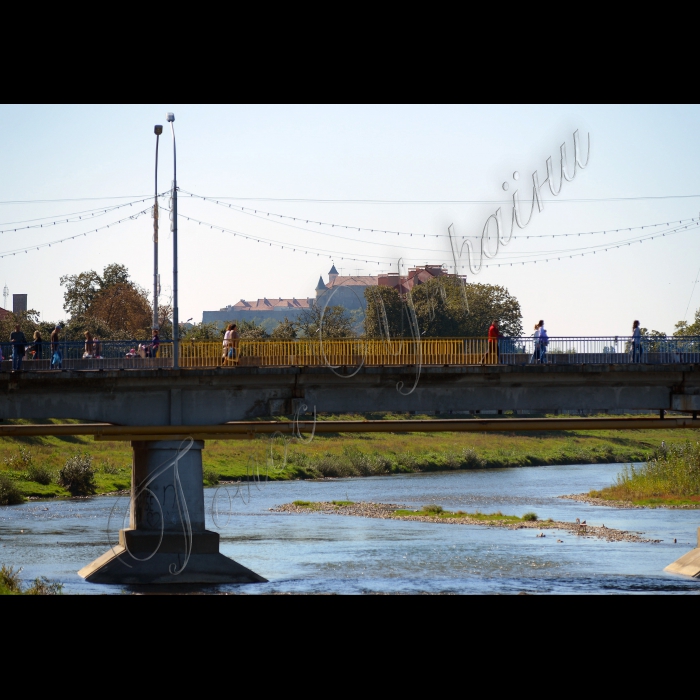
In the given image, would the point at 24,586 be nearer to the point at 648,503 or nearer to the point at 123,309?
the point at 648,503

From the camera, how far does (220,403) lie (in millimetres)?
38000

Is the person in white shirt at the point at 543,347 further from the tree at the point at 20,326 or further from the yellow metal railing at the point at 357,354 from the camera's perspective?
the tree at the point at 20,326

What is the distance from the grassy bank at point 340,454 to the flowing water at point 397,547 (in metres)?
6.92

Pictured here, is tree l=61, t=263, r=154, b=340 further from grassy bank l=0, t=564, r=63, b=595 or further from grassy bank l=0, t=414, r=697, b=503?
grassy bank l=0, t=564, r=63, b=595

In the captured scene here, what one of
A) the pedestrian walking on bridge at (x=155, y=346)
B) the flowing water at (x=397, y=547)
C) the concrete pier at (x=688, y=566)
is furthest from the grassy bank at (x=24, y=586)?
the concrete pier at (x=688, y=566)

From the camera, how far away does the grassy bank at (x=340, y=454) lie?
235 feet

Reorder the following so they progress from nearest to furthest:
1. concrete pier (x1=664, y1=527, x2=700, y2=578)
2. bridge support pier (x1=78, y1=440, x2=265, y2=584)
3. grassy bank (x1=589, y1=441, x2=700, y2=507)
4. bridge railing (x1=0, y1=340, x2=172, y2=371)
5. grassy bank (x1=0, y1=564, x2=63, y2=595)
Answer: grassy bank (x1=0, y1=564, x2=63, y2=595) < bridge support pier (x1=78, y1=440, x2=265, y2=584) < bridge railing (x1=0, y1=340, x2=172, y2=371) < concrete pier (x1=664, y1=527, x2=700, y2=578) < grassy bank (x1=589, y1=441, x2=700, y2=507)

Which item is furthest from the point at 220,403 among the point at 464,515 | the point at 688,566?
the point at 464,515

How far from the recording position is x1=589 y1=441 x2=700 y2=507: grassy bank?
214 ft

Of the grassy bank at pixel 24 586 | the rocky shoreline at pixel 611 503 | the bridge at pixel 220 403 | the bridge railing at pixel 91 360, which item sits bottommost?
the rocky shoreline at pixel 611 503

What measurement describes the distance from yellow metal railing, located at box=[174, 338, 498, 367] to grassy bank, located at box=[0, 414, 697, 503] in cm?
3025

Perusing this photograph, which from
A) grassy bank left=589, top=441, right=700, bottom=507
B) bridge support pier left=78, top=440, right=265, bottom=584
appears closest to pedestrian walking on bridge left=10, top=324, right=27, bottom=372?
bridge support pier left=78, top=440, right=265, bottom=584

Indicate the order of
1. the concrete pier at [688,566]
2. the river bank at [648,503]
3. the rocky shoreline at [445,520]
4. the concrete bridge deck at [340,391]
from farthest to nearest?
the river bank at [648,503] < the rocky shoreline at [445,520] < the concrete pier at [688,566] < the concrete bridge deck at [340,391]
